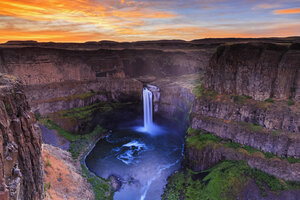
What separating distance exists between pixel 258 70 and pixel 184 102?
17.1 m

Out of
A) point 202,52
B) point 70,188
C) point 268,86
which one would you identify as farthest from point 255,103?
point 202,52

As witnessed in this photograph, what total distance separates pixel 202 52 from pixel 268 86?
126ft

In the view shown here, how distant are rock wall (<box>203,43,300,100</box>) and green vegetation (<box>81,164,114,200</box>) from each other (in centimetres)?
1859

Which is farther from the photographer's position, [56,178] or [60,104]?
[60,104]

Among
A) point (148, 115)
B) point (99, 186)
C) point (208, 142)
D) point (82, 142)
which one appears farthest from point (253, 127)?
point (82, 142)

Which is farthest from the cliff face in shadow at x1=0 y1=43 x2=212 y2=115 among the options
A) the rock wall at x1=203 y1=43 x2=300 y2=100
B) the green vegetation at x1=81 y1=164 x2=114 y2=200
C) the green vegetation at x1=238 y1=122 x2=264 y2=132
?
the green vegetation at x1=238 y1=122 x2=264 y2=132

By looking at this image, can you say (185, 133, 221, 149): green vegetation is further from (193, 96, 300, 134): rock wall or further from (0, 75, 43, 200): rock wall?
(0, 75, 43, 200): rock wall

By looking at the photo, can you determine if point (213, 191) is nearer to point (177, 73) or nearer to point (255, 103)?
Result: point (255, 103)

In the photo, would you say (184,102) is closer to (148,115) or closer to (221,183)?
(148,115)

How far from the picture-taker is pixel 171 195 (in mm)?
24875

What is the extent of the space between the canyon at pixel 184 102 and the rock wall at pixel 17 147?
51 mm

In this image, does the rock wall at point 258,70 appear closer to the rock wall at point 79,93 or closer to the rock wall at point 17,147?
the rock wall at point 79,93

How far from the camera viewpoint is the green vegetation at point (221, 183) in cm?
2145

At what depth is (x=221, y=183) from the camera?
23.0 m
